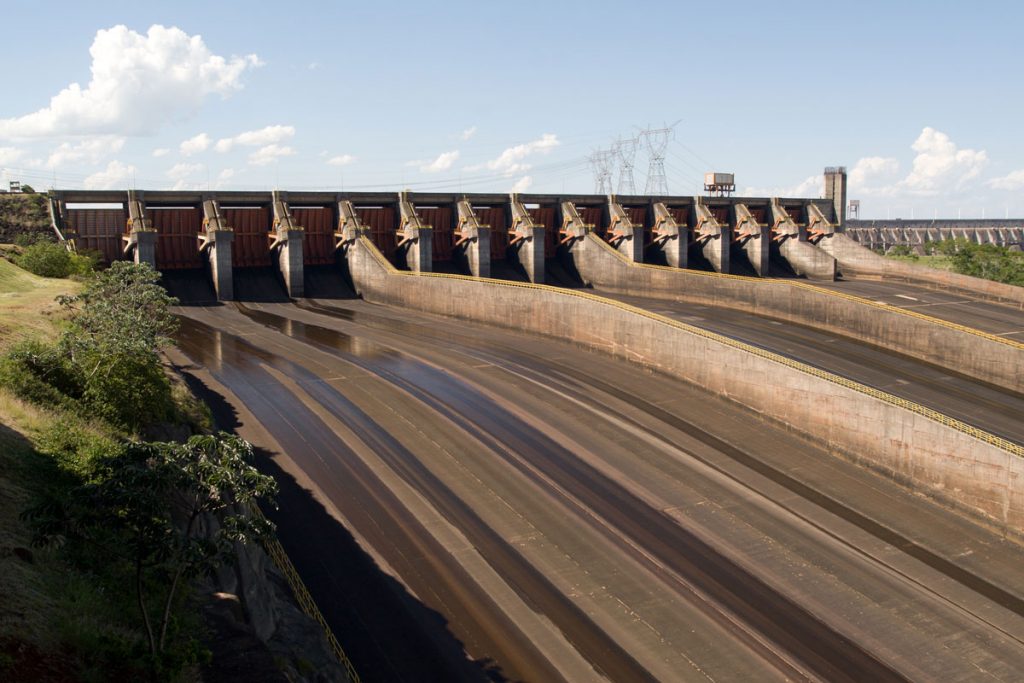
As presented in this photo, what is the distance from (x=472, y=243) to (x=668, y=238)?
20877 millimetres

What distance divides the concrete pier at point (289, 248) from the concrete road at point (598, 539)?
19920 mm

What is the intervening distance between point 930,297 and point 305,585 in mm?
55507

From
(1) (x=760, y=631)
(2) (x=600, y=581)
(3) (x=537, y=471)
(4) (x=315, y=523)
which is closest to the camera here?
(1) (x=760, y=631)

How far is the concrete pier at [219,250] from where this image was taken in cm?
5534

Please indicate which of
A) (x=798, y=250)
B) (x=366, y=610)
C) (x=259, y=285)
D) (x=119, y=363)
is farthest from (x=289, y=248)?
(x=798, y=250)

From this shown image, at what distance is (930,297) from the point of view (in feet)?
203

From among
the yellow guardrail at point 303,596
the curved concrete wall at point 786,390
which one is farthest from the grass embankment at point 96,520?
the curved concrete wall at point 786,390

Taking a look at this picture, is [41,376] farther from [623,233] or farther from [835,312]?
[623,233]

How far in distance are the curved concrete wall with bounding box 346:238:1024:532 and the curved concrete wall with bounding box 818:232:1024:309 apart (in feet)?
111

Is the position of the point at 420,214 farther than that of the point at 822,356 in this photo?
Yes

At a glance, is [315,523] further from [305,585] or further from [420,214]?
[420,214]

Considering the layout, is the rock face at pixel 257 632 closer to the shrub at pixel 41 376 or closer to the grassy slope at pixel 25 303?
the shrub at pixel 41 376

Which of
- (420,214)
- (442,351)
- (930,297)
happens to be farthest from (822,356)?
(420,214)

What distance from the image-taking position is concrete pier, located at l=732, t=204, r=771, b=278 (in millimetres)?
78562
